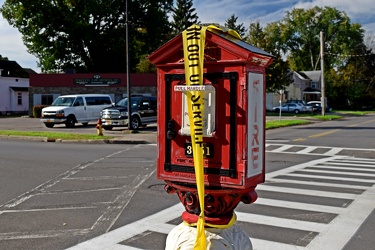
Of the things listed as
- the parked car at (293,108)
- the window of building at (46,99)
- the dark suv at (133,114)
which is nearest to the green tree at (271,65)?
the dark suv at (133,114)

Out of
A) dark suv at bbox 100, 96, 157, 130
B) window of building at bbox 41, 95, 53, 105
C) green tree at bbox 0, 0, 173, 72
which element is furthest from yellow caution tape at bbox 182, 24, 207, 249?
green tree at bbox 0, 0, 173, 72

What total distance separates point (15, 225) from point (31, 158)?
7.86m

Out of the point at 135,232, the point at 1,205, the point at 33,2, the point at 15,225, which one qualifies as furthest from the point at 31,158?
the point at 33,2

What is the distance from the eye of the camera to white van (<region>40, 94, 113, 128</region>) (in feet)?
92.2

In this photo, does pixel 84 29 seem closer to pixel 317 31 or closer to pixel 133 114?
pixel 133 114

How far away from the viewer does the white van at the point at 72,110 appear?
28094 millimetres

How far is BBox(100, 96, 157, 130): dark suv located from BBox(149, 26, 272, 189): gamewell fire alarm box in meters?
21.5

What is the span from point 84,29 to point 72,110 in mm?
26576

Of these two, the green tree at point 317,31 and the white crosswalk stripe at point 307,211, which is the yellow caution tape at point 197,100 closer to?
the white crosswalk stripe at point 307,211

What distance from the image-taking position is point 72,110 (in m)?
28.6

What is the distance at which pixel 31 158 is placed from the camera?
1417 cm

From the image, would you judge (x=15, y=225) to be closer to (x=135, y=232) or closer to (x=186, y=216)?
(x=135, y=232)

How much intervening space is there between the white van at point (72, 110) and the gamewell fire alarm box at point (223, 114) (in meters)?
25.8

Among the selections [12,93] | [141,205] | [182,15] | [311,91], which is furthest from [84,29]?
[141,205]
